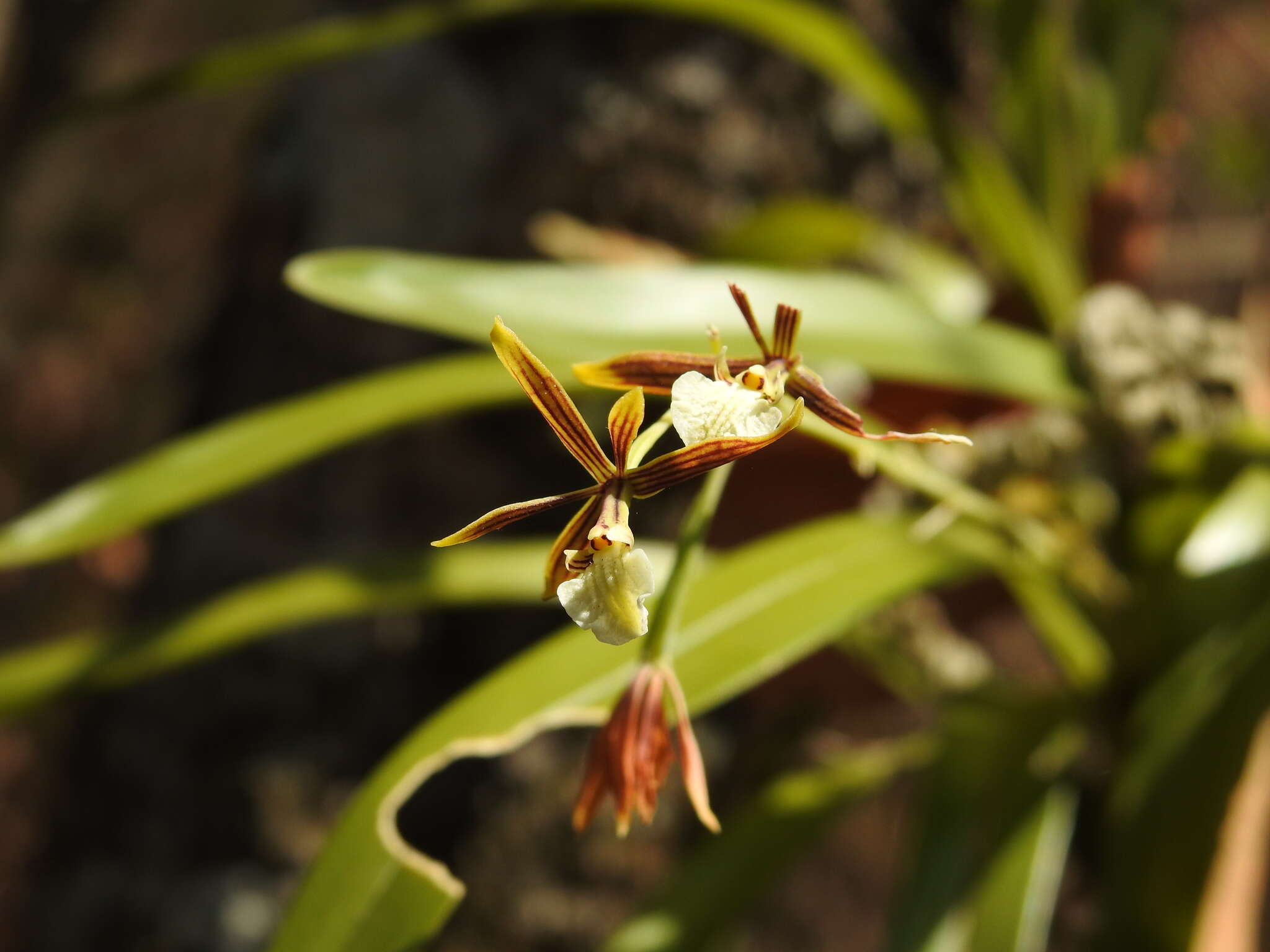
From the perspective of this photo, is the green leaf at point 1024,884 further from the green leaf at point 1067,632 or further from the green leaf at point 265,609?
the green leaf at point 265,609

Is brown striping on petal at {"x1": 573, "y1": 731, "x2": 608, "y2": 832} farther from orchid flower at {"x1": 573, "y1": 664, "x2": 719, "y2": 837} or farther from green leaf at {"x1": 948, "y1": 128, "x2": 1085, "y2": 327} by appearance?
green leaf at {"x1": 948, "y1": 128, "x2": 1085, "y2": 327}

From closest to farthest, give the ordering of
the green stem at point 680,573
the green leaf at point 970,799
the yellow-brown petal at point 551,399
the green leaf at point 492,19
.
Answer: the yellow-brown petal at point 551,399 → the green stem at point 680,573 → the green leaf at point 970,799 → the green leaf at point 492,19

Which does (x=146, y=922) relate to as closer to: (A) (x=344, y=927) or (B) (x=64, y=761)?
(B) (x=64, y=761)

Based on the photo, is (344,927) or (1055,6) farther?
(1055,6)

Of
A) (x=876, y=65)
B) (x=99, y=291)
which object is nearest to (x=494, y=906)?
(x=876, y=65)

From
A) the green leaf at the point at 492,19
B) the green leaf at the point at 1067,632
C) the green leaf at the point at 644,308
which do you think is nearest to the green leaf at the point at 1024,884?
the green leaf at the point at 1067,632

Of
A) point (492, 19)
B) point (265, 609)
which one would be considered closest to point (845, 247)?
point (492, 19)
